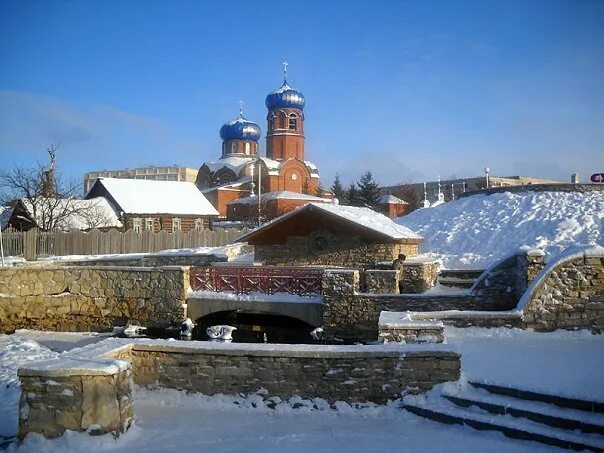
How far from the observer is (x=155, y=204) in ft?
131

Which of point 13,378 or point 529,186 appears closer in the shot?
point 13,378

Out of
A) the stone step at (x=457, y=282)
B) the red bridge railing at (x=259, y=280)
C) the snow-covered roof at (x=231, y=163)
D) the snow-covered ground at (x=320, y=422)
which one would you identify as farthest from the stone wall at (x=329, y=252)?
the snow-covered roof at (x=231, y=163)

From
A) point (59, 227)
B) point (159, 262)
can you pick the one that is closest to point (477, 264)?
point (159, 262)

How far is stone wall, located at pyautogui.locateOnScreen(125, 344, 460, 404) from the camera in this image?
705 cm

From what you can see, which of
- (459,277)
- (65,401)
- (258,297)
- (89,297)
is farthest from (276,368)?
(459,277)

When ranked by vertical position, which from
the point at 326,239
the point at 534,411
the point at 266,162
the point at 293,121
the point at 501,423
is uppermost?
the point at 293,121

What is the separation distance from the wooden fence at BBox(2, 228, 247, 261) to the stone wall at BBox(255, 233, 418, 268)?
12.4 metres

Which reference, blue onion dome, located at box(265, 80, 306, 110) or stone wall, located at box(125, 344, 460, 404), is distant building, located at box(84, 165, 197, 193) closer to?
blue onion dome, located at box(265, 80, 306, 110)

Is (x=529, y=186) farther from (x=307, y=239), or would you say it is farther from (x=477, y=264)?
(x=307, y=239)

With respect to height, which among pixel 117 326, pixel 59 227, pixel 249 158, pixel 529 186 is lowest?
pixel 117 326

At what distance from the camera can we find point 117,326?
17391 mm

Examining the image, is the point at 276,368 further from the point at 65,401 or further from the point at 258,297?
the point at 258,297

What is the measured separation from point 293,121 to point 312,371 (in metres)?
53.3

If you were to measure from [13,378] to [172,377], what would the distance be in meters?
3.88
